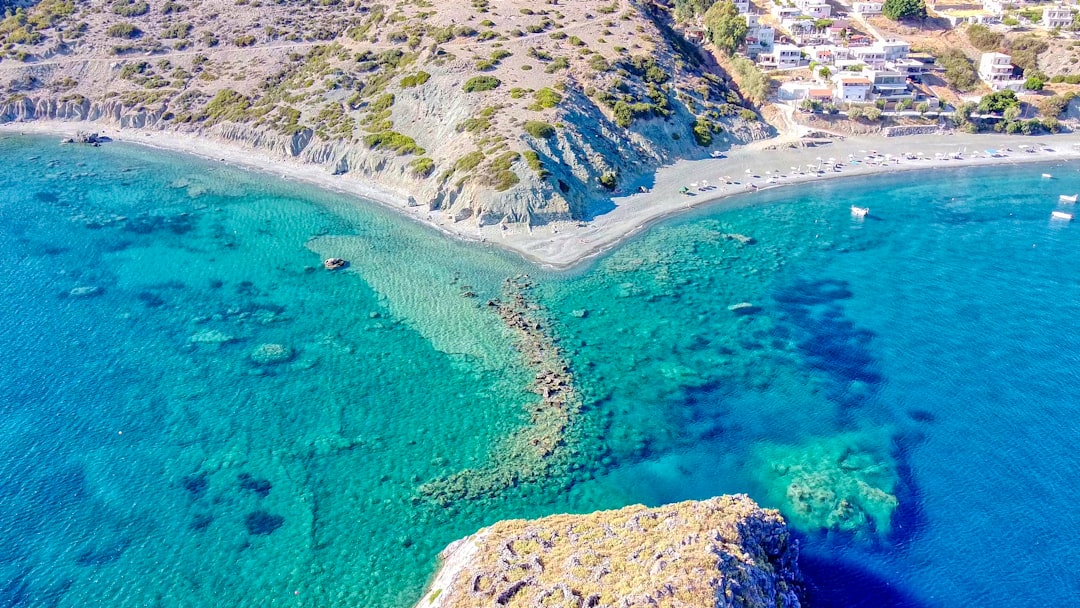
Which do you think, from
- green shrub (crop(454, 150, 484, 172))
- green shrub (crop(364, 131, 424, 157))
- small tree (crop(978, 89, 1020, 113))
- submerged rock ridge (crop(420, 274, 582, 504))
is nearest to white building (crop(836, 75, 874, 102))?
small tree (crop(978, 89, 1020, 113))

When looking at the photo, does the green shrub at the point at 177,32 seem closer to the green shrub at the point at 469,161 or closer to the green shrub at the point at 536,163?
the green shrub at the point at 469,161

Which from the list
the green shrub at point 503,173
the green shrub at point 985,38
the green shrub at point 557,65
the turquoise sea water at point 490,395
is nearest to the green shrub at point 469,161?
the green shrub at point 503,173

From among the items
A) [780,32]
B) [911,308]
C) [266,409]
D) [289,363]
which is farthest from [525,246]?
[780,32]

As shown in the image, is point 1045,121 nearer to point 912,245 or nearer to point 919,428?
point 912,245

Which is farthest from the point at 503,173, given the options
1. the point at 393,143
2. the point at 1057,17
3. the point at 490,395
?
the point at 1057,17

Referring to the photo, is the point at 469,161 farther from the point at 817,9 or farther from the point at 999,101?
the point at 817,9

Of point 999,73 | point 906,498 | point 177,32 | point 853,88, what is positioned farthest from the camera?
point 177,32
